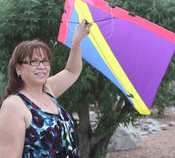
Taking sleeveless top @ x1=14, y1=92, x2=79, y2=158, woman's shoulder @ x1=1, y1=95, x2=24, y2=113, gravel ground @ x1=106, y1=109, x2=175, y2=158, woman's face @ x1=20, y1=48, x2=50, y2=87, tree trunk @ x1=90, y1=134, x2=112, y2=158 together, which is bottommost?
gravel ground @ x1=106, y1=109, x2=175, y2=158

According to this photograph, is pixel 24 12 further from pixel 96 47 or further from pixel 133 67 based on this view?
pixel 133 67

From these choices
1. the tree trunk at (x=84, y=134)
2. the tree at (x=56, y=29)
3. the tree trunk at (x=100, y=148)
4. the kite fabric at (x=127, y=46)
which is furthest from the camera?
the tree trunk at (x=100, y=148)

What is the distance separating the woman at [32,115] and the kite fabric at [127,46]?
87 centimetres

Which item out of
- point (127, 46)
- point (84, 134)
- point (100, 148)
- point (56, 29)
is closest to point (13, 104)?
point (127, 46)

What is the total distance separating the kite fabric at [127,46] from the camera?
7.21 feet

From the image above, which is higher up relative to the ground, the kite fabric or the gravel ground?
the kite fabric

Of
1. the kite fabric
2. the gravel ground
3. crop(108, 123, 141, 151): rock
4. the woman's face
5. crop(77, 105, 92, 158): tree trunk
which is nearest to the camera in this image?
the woman's face

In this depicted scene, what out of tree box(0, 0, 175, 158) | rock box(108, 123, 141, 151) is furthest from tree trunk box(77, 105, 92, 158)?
rock box(108, 123, 141, 151)

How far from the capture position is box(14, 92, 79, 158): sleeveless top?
1521 mm

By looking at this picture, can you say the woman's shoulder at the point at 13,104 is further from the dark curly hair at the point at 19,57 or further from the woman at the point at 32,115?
the dark curly hair at the point at 19,57

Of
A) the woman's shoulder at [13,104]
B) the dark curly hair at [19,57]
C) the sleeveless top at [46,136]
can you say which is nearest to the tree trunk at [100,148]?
the sleeveless top at [46,136]

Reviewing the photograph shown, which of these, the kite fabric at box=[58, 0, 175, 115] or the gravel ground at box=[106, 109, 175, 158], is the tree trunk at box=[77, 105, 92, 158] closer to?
the gravel ground at box=[106, 109, 175, 158]

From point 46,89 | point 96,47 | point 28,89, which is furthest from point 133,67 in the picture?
point 28,89

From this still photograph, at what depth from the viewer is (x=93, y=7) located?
268cm
